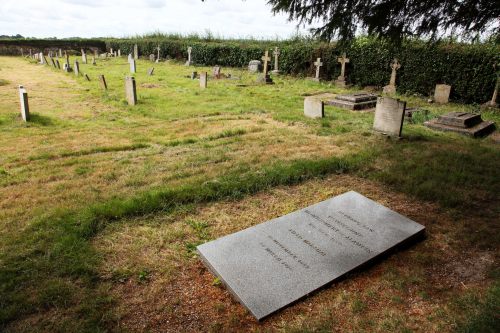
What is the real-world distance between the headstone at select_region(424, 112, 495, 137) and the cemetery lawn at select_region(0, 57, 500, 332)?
336 millimetres

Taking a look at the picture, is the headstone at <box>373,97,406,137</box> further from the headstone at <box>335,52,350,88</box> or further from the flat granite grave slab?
the headstone at <box>335,52,350,88</box>

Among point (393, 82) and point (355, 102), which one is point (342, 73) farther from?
point (355, 102)

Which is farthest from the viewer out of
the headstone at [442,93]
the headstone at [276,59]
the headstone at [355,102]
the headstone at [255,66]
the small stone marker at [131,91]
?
the headstone at [255,66]

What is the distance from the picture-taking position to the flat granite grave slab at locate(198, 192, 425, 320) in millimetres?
2740

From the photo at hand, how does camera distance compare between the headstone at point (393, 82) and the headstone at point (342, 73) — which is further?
the headstone at point (342, 73)

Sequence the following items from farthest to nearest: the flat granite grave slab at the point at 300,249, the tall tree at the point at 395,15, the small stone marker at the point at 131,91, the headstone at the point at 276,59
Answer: the headstone at the point at 276,59
the small stone marker at the point at 131,91
the tall tree at the point at 395,15
the flat granite grave slab at the point at 300,249

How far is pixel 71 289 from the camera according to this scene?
2781mm

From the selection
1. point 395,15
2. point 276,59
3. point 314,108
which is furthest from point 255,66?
point 395,15

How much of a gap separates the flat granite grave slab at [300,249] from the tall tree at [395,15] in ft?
10.1

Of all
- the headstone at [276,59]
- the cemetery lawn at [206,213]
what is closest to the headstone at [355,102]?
the cemetery lawn at [206,213]

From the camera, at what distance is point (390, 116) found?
24.2 ft

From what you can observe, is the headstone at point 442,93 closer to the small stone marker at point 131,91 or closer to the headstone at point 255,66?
the small stone marker at point 131,91

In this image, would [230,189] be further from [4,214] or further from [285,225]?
[4,214]

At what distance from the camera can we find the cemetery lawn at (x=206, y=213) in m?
2.62
